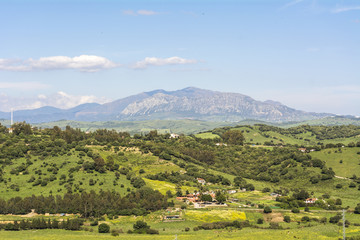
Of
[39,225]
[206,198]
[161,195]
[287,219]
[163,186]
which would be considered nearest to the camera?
[39,225]

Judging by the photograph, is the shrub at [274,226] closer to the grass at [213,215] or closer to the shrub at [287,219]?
the shrub at [287,219]

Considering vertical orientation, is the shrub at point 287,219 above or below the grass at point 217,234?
below

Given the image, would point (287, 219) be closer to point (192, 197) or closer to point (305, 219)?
point (305, 219)

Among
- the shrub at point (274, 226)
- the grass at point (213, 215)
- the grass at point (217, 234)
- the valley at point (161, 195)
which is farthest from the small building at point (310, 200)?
the shrub at point (274, 226)


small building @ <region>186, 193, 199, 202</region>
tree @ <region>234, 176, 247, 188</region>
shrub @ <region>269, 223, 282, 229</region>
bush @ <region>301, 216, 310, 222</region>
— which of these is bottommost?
tree @ <region>234, 176, 247, 188</region>

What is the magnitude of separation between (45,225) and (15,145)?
9323 cm

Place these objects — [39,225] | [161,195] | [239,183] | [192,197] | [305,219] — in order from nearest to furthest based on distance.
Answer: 1. [39,225]
2. [305,219]
3. [161,195]
4. [192,197]
5. [239,183]

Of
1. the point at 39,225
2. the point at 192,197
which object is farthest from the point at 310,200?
the point at 39,225

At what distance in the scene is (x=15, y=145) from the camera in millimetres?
175875

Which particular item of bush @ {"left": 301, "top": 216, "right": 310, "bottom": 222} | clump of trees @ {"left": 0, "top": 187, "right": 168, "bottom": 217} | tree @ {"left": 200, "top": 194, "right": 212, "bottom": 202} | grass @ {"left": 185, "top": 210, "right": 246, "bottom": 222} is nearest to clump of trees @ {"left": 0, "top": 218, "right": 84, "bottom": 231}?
clump of trees @ {"left": 0, "top": 187, "right": 168, "bottom": 217}

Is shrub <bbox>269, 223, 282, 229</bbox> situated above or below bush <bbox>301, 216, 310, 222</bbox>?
below

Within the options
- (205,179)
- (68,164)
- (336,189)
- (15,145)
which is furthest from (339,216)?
(15,145)

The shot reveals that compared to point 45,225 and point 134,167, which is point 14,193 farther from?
point 134,167

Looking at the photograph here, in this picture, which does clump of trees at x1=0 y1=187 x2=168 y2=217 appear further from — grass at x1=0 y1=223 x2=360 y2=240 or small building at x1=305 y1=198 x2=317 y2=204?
small building at x1=305 y1=198 x2=317 y2=204
